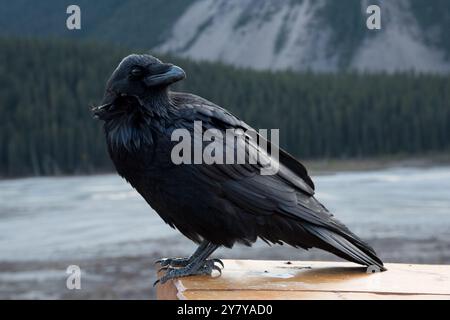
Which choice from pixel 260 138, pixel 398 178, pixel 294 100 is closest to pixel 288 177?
pixel 260 138

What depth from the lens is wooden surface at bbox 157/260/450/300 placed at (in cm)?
345

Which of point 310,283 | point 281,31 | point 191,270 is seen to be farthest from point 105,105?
point 281,31

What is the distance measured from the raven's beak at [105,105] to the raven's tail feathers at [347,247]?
3.79 feet

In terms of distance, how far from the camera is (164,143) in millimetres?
3832

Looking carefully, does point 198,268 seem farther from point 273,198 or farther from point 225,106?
point 225,106

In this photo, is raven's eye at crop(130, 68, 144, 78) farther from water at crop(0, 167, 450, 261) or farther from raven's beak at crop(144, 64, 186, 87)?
water at crop(0, 167, 450, 261)

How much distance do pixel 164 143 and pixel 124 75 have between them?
392 millimetres

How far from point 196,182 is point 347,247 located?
0.82 metres

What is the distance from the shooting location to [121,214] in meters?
30.2

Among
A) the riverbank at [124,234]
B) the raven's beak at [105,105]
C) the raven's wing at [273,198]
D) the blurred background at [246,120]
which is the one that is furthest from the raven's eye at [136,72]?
the riverbank at [124,234]

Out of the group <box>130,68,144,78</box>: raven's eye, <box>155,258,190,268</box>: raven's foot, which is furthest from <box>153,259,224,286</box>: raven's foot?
<box>130,68,144,78</box>: raven's eye

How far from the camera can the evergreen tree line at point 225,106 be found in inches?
2191

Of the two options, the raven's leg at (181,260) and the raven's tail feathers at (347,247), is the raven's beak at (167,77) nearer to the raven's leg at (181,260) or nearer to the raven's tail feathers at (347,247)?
the raven's leg at (181,260)
